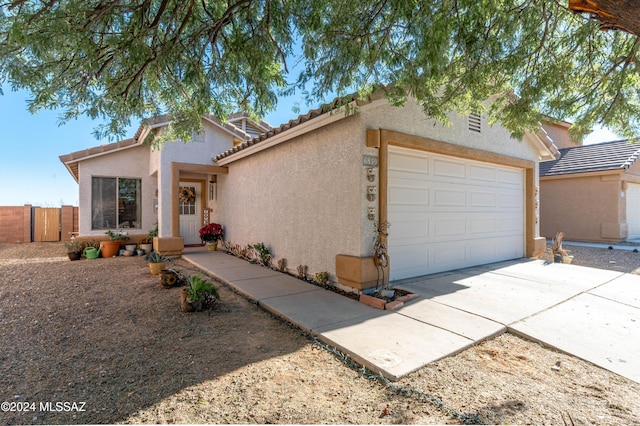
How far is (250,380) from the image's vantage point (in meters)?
2.93

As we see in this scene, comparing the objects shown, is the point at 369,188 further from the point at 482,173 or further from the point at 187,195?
the point at 187,195

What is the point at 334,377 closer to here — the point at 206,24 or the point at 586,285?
the point at 206,24

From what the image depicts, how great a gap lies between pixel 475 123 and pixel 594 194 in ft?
34.3

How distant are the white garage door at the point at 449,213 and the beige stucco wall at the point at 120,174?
997 cm

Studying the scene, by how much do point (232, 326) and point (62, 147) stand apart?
11.5m

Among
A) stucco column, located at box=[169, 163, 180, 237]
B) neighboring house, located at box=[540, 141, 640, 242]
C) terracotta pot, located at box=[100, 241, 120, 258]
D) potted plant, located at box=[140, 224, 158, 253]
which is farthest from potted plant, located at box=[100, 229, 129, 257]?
neighboring house, located at box=[540, 141, 640, 242]

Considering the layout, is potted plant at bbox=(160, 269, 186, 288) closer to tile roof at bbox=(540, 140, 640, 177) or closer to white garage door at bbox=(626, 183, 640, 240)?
tile roof at bbox=(540, 140, 640, 177)

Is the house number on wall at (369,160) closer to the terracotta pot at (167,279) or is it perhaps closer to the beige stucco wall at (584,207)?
the terracotta pot at (167,279)

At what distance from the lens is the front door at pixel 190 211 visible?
12664mm

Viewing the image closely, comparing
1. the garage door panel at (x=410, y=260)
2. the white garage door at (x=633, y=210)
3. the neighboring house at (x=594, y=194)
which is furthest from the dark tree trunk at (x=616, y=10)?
the white garage door at (x=633, y=210)

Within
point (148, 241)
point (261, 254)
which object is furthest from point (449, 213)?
point (148, 241)

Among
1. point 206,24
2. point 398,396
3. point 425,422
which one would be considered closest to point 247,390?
point 398,396

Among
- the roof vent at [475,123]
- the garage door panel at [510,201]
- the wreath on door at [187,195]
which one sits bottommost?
the garage door panel at [510,201]

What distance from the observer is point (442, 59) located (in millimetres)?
4320
